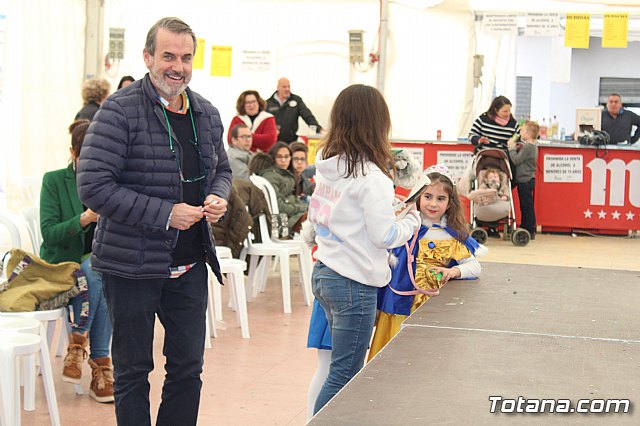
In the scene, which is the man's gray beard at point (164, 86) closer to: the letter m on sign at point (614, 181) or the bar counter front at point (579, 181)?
the bar counter front at point (579, 181)

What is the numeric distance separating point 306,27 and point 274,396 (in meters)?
7.37

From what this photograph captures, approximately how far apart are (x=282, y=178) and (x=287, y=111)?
3.35 meters

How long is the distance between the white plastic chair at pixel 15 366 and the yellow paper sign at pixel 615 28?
871cm

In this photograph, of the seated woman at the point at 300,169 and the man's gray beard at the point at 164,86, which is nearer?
the man's gray beard at the point at 164,86

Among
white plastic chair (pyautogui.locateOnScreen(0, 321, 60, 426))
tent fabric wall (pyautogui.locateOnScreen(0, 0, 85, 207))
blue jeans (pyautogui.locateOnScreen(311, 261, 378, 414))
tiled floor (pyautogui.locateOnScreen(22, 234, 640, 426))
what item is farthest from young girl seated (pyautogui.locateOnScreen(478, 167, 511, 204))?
blue jeans (pyautogui.locateOnScreen(311, 261, 378, 414))

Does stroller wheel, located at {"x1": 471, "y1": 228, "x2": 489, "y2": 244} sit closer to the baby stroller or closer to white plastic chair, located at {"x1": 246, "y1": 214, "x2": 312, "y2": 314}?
the baby stroller

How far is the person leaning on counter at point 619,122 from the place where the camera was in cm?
1201

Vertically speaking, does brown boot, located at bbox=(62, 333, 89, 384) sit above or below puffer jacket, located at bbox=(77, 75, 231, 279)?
below

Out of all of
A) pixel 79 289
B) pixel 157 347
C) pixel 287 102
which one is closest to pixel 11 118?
pixel 287 102

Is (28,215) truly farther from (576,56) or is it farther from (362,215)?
(576,56)

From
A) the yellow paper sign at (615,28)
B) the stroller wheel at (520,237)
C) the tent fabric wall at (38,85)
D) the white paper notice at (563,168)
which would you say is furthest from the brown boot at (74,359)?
the yellow paper sign at (615,28)

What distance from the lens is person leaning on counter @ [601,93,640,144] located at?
12.0m

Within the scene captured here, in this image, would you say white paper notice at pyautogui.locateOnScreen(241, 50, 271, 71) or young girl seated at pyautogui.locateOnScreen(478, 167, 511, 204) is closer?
young girl seated at pyautogui.locateOnScreen(478, 167, 511, 204)

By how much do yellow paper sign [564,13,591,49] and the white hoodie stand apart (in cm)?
839
